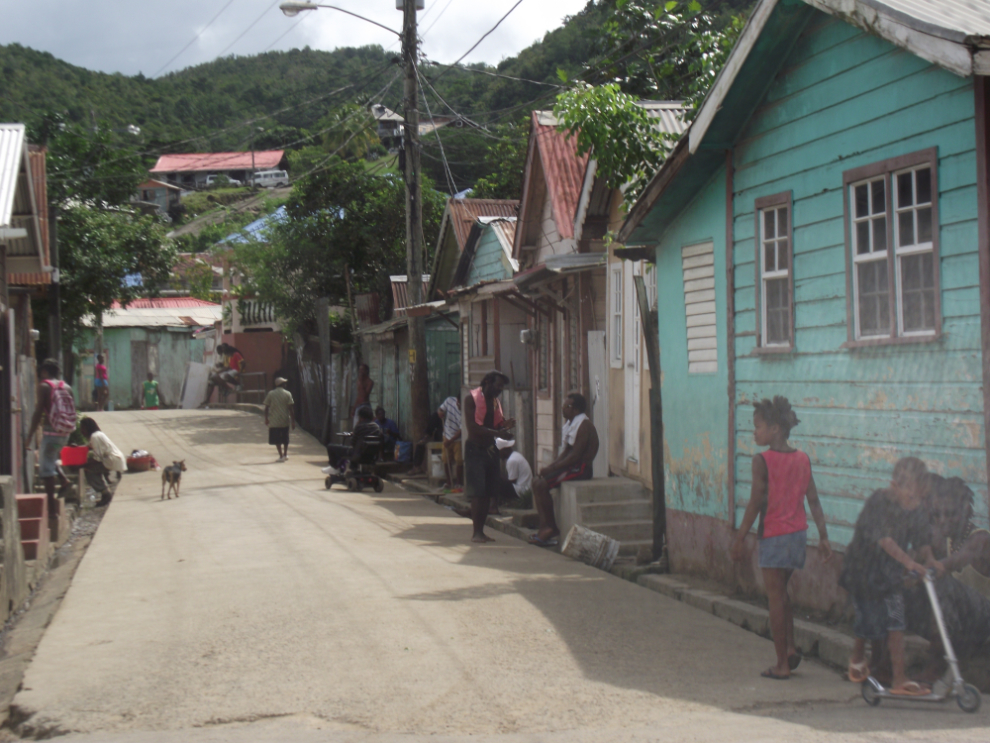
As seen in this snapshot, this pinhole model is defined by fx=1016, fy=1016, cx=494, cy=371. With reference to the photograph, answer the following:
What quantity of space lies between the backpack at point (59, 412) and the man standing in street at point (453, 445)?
6047mm

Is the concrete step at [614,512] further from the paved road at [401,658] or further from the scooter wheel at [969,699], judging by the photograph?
the scooter wheel at [969,699]

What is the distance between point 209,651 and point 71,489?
34.6 feet

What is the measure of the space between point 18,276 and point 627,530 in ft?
38.3

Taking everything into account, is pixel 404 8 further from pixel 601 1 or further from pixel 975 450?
pixel 975 450

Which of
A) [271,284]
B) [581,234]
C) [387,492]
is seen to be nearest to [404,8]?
[581,234]

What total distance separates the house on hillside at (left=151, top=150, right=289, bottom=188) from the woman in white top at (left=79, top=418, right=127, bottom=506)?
7805 centimetres

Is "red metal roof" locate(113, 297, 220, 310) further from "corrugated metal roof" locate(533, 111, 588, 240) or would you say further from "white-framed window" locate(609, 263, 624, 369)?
"white-framed window" locate(609, 263, 624, 369)

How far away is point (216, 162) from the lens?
96.5 metres

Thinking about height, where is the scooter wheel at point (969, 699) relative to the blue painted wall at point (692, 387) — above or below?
below

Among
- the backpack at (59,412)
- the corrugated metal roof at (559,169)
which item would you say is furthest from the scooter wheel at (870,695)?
the backpack at (59,412)

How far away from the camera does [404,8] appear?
18531mm

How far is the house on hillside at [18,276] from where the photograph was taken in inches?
469

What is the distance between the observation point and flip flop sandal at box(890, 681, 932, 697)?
512 cm

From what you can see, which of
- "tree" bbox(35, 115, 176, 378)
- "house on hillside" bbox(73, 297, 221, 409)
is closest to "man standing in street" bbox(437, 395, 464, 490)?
"tree" bbox(35, 115, 176, 378)
